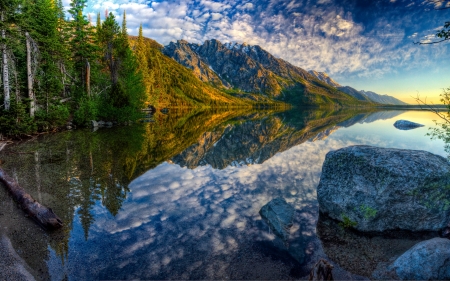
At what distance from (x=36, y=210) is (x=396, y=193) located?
13.6 metres

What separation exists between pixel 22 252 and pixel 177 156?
45.8 feet

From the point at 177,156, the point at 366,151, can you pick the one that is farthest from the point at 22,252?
the point at 177,156

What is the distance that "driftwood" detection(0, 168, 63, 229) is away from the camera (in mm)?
8203

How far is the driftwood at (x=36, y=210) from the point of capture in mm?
8203

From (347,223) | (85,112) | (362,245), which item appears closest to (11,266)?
(362,245)

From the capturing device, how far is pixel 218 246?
25.4 ft

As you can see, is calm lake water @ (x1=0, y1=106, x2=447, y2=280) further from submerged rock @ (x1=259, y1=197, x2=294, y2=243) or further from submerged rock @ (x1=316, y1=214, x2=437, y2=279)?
submerged rock @ (x1=259, y1=197, x2=294, y2=243)

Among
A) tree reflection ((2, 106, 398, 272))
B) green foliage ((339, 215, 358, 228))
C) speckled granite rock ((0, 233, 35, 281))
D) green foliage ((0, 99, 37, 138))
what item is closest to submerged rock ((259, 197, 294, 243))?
green foliage ((339, 215, 358, 228))

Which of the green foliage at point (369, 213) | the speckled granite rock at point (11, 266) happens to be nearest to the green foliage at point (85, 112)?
the speckled granite rock at point (11, 266)

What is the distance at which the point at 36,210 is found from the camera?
349 inches

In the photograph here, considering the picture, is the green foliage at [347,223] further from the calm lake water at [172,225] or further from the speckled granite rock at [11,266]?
the speckled granite rock at [11,266]

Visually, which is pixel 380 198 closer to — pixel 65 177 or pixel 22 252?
pixel 22 252

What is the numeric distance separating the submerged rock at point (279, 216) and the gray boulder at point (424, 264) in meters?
3.06

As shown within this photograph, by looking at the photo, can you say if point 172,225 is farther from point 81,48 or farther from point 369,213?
point 81,48
